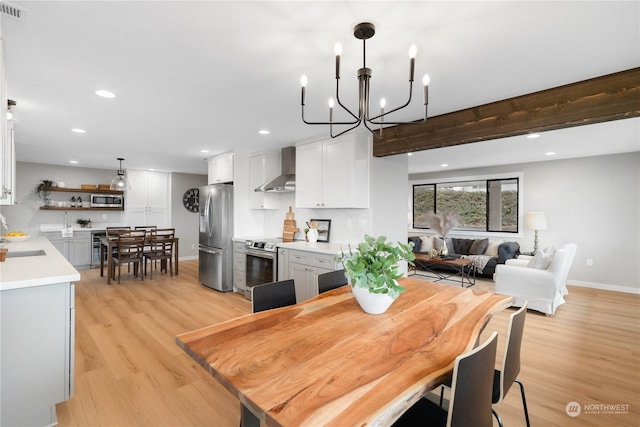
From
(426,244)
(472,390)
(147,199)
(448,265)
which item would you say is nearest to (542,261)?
(448,265)

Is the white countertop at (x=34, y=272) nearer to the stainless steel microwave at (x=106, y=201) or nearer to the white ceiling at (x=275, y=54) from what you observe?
the white ceiling at (x=275, y=54)

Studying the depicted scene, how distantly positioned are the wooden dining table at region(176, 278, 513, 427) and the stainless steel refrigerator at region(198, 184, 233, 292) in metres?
3.50

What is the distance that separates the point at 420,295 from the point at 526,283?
2.86m

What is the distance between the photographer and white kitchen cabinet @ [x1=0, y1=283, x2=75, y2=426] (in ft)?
5.65

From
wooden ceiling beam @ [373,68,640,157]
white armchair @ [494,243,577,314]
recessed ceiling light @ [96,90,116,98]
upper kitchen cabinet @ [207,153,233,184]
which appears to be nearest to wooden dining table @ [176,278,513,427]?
wooden ceiling beam @ [373,68,640,157]

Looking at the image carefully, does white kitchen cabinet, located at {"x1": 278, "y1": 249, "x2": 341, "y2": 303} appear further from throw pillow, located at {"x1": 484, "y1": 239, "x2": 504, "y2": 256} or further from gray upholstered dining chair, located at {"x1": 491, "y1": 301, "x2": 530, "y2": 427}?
throw pillow, located at {"x1": 484, "y1": 239, "x2": 504, "y2": 256}

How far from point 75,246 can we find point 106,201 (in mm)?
1285

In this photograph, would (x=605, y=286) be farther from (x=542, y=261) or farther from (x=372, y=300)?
(x=372, y=300)

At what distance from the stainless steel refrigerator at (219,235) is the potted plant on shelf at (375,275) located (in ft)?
12.0

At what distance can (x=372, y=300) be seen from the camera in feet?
5.21

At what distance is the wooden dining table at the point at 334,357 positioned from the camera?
85 centimetres

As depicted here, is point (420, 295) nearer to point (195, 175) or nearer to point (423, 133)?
point (423, 133)

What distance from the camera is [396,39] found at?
176 cm

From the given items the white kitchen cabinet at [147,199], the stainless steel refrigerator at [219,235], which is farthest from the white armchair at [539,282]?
the white kitchen cabinet at [147,199]
